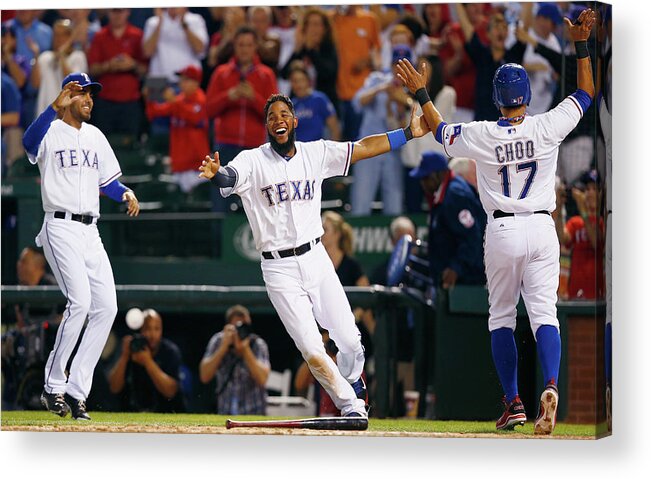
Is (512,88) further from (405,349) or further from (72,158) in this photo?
(72,158)

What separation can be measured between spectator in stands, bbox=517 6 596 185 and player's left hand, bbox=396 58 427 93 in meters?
0.85

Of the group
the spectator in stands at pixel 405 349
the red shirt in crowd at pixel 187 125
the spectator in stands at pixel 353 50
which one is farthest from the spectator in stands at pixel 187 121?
the spectator in stands at pixel 405 349

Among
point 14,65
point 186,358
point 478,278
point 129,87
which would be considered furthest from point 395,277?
point 14,65

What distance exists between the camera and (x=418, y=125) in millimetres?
7711

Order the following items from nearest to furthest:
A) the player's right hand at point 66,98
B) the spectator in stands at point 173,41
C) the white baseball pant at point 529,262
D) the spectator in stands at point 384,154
A: the white baseball pant at point 529,262, the player's right hand at point 66,98, the spectator in stands at point 384,154, the spectator in stands at point 173,41

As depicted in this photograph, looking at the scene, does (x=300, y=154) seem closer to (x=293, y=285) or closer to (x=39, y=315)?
(x=293, y=285)

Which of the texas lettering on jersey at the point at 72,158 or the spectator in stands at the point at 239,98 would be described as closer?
the texas lettering on jersey at the point at 72,158

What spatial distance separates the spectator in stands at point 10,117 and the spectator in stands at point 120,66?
1.69 feet

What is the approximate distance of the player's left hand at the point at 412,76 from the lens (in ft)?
25.2

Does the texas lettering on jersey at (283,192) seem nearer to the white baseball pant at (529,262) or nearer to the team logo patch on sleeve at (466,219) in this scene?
the white baseball pant at (529,262)

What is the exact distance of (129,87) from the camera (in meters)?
9.44

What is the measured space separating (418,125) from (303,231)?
0.85 meters

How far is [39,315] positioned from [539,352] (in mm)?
3141

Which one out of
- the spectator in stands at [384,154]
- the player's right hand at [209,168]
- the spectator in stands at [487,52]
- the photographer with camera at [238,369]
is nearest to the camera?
the player's right hand at [209,168]
